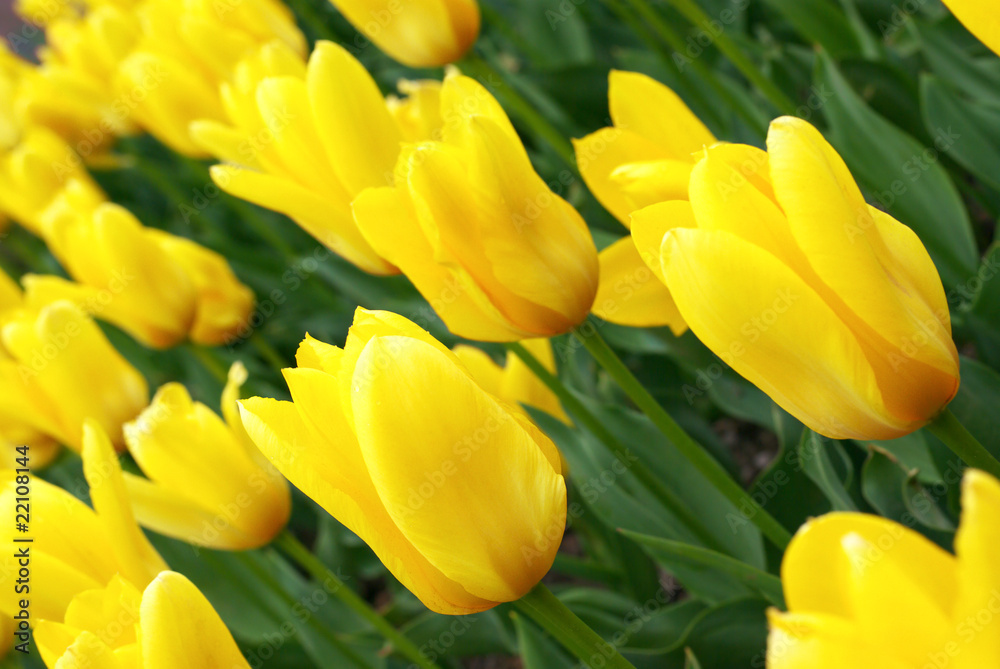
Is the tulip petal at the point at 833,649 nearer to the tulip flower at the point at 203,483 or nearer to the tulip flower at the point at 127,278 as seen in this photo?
the tulip flower at the point at 203,483

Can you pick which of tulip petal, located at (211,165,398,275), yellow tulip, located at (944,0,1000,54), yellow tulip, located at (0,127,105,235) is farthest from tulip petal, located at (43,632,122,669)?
yellow tulip, located at (0,127,105,235)

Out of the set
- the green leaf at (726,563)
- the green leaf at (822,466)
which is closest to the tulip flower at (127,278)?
the green leaf at (726,563)

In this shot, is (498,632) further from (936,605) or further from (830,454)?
(936,605)

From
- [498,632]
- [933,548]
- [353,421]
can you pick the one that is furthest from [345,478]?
[498,632]

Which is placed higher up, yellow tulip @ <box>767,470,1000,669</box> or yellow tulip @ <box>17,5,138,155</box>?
yellow tulip @ <box>767,470,1000,669</box>

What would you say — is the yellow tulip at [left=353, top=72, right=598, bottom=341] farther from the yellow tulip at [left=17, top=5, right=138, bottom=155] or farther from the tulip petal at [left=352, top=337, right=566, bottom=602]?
the yellow tulip at [left=17, top=5, right=138, bottom=155]
